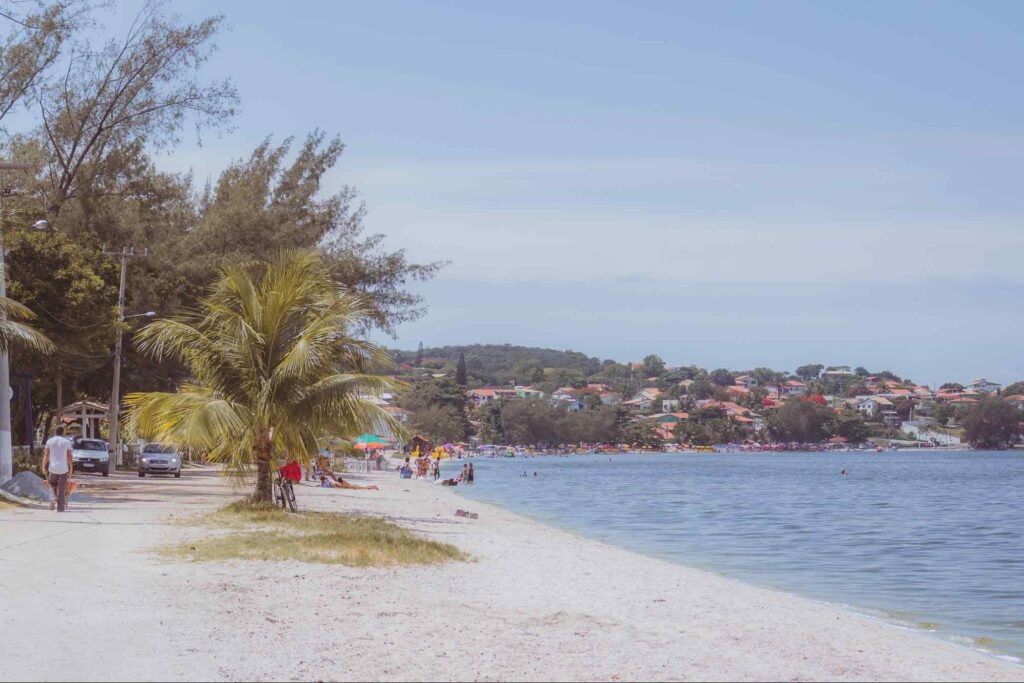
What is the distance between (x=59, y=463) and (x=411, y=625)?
13204 mm

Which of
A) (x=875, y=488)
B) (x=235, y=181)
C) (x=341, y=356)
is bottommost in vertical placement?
(x=875, y=488)

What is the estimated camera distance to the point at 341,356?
945 inches

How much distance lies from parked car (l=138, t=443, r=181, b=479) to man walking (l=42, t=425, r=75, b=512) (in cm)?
2198

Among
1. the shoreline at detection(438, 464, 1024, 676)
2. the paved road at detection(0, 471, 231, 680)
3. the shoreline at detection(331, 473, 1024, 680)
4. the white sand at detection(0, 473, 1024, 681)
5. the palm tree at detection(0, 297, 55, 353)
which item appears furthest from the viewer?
the palm tree at detection(0, 297, 55, 353)

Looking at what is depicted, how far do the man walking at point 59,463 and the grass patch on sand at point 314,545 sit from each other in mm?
2881

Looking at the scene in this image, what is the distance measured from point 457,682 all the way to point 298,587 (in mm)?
4894

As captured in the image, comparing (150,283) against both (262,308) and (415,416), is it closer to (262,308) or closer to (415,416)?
(262,308)

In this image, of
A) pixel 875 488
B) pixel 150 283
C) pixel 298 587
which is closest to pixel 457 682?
pixel 298 587

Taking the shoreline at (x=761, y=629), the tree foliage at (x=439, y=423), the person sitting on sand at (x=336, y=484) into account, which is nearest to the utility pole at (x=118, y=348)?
the person sitting on sand at (x=336, y=484)

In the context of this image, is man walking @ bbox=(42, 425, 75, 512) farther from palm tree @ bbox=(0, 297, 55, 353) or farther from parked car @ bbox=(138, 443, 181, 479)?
parked car @ bbox=(138, 443, 181, 479)

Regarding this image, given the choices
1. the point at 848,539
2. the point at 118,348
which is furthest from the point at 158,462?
the point at 848,539

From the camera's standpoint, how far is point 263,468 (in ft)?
78.8

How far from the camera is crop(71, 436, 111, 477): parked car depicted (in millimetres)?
42906

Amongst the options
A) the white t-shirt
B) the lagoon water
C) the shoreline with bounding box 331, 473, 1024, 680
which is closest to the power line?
the white t-shirt
